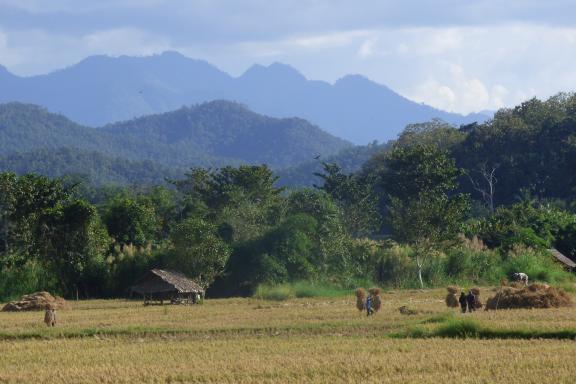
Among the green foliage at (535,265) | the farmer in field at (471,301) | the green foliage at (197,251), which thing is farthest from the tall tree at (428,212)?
the farmer in field at (471,301)

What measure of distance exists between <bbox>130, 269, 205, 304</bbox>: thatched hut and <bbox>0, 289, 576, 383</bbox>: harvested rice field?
610 cm

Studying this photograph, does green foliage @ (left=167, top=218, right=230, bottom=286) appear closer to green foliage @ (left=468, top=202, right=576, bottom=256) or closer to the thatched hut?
the thatched hut

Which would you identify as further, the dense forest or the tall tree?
the tall tree

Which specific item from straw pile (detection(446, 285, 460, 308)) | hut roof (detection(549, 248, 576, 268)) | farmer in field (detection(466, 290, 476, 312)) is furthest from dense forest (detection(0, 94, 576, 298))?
farmer in field (detection(466, 290, 476, 312))

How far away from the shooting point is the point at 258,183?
68750 mm

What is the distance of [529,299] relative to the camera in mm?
33469

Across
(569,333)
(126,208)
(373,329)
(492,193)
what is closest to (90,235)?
(126,208)

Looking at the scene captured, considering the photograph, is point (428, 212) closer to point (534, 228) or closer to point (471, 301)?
point (534, 228)

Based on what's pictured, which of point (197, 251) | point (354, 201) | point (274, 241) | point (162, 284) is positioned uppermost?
point (354, 201)

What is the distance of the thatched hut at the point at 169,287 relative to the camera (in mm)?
43000

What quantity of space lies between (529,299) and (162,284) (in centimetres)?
1800

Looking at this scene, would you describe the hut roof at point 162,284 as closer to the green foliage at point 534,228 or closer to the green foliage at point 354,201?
the green foliage at point 534,228

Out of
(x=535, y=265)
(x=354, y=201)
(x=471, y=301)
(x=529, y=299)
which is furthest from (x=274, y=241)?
(x=354, y=201)

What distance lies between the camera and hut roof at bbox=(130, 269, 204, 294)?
42.9 m
